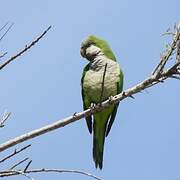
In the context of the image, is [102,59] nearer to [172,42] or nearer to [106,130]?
Result: [106,130]

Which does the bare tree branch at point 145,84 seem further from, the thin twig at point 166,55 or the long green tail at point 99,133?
the long green tail at point 99,133

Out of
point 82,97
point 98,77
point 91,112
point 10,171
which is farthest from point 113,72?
point 10,171

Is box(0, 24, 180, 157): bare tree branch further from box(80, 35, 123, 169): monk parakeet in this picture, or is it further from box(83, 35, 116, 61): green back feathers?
box(83, 35, 116, 61): green back feathers

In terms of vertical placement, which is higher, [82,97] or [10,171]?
[82,97]

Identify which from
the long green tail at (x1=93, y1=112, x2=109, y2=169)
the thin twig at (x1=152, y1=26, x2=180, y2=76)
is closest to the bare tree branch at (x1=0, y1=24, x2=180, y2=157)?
the thin twig at (x1=152, y1=26, x2=180, y2=76)

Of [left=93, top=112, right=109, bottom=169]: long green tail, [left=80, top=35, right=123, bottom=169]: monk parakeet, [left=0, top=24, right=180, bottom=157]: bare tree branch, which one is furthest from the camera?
[left=93, top=112, right=109, bottom=169]: long green tail

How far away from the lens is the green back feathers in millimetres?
6773

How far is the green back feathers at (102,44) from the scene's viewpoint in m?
6.77

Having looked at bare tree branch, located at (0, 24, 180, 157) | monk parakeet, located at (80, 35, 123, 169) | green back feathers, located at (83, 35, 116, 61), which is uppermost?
green back feathers, located at (83, 35, 116, 61)

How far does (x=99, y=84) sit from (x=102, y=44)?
2.70 feet

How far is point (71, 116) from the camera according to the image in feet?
13.8

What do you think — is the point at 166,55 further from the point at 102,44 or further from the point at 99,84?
the point at 102,44

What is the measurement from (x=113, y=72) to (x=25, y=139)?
2634 millimetres

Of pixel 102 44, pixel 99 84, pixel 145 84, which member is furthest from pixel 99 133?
pixel 145 84
